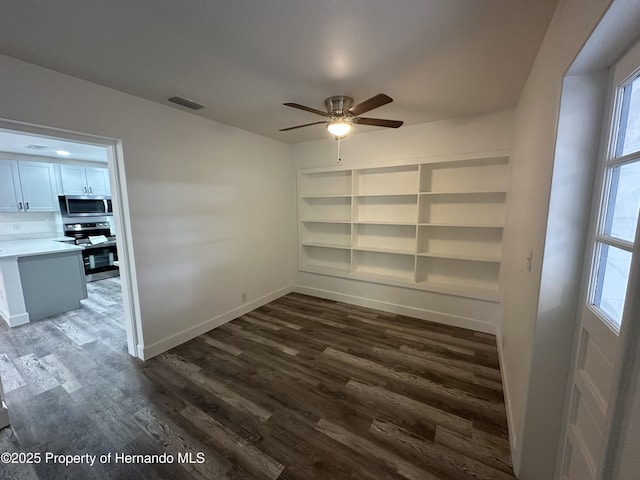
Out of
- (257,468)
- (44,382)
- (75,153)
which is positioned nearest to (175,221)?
(44,382)

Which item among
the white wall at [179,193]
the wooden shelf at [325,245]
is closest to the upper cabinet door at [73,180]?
the white wall at [179,193]

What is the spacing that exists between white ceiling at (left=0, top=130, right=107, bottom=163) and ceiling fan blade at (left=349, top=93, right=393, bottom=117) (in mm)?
3476

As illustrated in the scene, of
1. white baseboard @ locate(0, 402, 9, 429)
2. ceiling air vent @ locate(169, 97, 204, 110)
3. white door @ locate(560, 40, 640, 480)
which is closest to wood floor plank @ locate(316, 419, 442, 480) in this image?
white door @ locate(560, 40, 640, 480)

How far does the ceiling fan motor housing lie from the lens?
2.26m

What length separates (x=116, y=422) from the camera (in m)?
1.80

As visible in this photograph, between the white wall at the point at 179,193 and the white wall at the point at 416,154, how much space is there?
0.88 m

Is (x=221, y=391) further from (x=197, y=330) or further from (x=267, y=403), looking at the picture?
(x=197, y=330)

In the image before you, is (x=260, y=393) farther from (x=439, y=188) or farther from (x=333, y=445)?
(x=439, y=188)

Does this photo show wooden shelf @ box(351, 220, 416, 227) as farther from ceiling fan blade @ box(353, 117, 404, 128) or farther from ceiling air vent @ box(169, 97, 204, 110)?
ceiling air vent @ box(169, 97, 204, 110)

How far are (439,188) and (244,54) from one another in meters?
2.66

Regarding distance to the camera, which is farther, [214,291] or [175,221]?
[214,291]

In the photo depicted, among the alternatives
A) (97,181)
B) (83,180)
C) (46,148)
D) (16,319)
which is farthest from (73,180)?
(16,319)

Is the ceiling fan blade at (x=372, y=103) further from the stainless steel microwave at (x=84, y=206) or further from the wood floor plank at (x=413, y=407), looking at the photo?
the stainless steel microwave at (x=84, y=206)

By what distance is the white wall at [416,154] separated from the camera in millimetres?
2820
